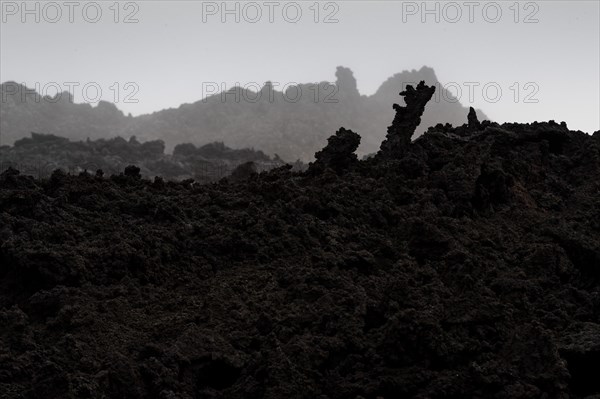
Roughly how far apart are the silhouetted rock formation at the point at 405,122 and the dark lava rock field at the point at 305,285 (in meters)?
0.43

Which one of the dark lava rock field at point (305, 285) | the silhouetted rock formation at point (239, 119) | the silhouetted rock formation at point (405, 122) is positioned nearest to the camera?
the dark lava rock field at point (305, 285)

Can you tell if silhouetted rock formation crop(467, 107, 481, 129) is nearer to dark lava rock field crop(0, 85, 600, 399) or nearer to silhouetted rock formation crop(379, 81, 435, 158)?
silhouetted rock formation crop(379, 81, 435, 158)

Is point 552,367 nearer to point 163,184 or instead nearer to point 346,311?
point 346,311

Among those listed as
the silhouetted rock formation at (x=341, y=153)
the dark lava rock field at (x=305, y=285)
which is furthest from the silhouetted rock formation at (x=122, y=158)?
the dark lava rock field at (x=305, y=285)

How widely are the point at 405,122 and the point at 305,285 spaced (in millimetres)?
3468

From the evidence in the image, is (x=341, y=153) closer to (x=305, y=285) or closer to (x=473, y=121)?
(x=473, y=121)

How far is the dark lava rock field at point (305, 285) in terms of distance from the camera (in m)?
3.23

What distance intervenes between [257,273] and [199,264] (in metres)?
0.44

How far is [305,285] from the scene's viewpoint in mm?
4055

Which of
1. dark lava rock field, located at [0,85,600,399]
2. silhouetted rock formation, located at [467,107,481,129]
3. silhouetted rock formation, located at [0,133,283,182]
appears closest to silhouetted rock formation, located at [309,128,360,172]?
dark lava rock field, located at [0,85,600,399]

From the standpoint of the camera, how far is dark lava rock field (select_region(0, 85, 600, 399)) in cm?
323

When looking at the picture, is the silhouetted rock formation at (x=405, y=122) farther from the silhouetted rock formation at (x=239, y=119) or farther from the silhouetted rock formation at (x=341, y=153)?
the silhouetted rock formation at (x=239, y=119)

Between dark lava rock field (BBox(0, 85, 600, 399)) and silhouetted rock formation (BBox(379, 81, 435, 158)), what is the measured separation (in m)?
0.43

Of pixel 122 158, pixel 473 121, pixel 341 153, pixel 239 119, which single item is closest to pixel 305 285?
pixel 341 153
